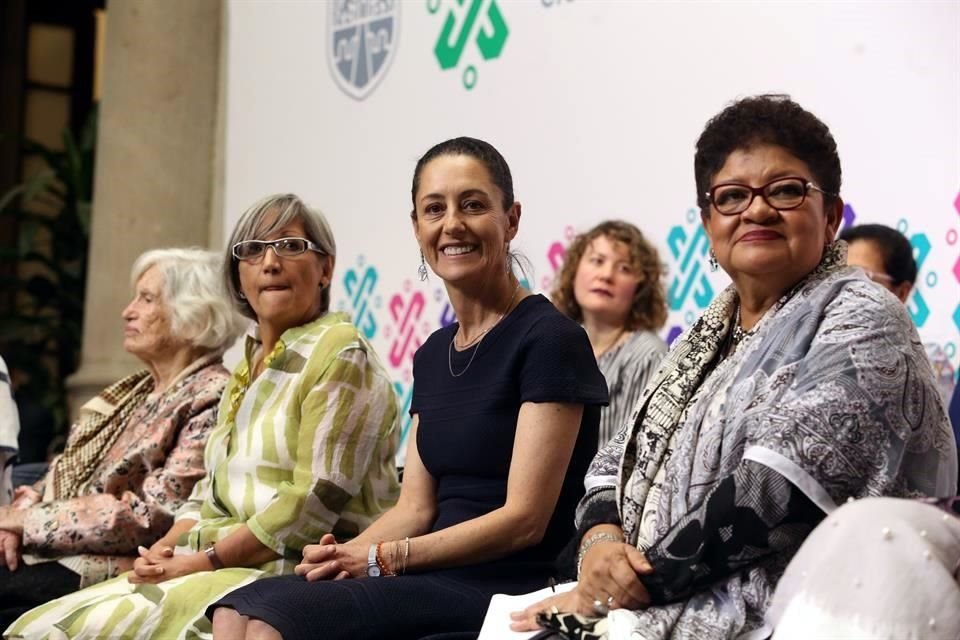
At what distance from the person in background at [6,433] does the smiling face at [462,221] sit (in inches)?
67.2

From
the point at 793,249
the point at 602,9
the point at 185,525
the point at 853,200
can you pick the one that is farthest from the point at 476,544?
the point at 602,9

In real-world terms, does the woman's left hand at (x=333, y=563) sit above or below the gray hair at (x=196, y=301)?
below

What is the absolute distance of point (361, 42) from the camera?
5.73 meters

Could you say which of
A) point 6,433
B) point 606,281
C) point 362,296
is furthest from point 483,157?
point 362,296

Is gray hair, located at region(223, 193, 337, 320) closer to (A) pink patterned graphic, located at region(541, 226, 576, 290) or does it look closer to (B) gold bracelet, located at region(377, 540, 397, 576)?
(B) gold bracelet, located at region(377, 540, 397, 576)

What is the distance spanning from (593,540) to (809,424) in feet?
1.69

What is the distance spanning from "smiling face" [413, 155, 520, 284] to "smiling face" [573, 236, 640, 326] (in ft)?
5.30

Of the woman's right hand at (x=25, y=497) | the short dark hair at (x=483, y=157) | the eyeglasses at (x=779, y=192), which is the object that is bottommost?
the woman's right hand at (x=25, y=497)

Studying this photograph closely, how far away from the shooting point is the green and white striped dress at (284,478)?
299 cm

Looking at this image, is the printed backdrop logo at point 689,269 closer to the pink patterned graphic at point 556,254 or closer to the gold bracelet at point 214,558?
the pink patterned graphic at point 556,254

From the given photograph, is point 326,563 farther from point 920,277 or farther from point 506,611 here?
point 920,277

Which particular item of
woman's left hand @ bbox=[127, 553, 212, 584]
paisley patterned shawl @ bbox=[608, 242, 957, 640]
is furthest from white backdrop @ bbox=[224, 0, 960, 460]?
woman's left hand @ bbox=[127, 553, 212, 584]

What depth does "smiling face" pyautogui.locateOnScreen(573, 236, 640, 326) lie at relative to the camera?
4.41m

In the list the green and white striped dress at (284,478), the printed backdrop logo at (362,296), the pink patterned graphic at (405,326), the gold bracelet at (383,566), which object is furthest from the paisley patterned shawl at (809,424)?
the printed backdrop logo at (362,296)
